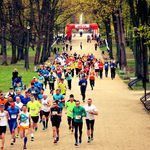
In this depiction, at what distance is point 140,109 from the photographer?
102ft

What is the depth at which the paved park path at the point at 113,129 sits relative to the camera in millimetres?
20391

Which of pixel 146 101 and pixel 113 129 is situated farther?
pixel 146 101

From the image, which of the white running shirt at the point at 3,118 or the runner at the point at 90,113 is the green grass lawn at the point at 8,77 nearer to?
the runner at the point at 90,113

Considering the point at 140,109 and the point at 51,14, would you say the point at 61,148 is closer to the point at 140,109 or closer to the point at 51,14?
the point at 140,109

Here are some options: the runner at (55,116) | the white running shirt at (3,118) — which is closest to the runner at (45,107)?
the runner at (55,116)

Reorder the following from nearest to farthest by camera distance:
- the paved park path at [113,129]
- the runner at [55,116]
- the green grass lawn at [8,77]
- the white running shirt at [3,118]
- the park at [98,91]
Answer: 1. the white running shirt at [3,118]
2. the paved park path at [113,129]
3. the runner at [55,116]
4. the park at [98,91]
5. the green grass lawn at [8,77]

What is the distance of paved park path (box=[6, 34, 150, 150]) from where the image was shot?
20391 millimetres

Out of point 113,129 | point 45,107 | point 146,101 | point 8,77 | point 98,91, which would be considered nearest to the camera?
point 45,107

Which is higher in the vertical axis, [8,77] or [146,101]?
[8,77]

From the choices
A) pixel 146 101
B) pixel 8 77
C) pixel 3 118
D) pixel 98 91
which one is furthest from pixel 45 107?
pixel 8 77

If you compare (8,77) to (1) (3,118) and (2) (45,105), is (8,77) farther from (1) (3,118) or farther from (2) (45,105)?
(1) (3,118)

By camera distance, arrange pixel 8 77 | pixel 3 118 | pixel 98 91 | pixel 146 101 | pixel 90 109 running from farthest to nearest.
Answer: pixel 8 77
pixel 98 91
pixel 146 101
pixel 90 109
pixel 3 118

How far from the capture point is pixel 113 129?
2434 cm

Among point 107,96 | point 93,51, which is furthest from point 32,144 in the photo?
point 93,51
